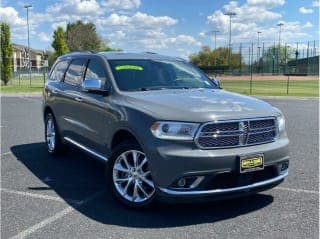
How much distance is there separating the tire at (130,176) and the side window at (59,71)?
2.82 metres

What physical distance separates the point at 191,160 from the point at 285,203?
1.50m

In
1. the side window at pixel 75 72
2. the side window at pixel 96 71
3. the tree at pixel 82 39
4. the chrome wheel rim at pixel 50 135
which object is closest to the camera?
the side window at pixel 96 71

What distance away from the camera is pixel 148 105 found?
4.69 metres

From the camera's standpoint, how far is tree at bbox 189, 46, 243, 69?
73738mm

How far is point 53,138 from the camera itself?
760 cm

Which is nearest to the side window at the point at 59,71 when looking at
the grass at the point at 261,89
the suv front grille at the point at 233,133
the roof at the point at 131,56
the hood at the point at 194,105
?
the roof at the point at 131,56

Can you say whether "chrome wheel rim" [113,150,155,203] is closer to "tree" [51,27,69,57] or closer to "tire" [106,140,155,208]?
"tire" [106,140,155,208]

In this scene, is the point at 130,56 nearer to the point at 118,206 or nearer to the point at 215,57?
the point at 118,206

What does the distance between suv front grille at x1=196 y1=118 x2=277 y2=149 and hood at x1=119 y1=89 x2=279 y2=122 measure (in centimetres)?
7

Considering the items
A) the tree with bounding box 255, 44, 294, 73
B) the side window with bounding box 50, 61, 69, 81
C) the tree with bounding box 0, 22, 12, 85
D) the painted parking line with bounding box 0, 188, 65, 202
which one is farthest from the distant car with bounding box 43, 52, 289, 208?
the tree with bounding box 255, 44, 294, 73

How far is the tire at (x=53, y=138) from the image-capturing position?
7.45m

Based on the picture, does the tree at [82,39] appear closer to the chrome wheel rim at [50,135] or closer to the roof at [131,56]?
the chrome wheel rim at [50,135]

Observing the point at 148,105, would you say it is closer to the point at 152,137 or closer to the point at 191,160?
the point at 152,137

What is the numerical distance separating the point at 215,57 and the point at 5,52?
179 ft
